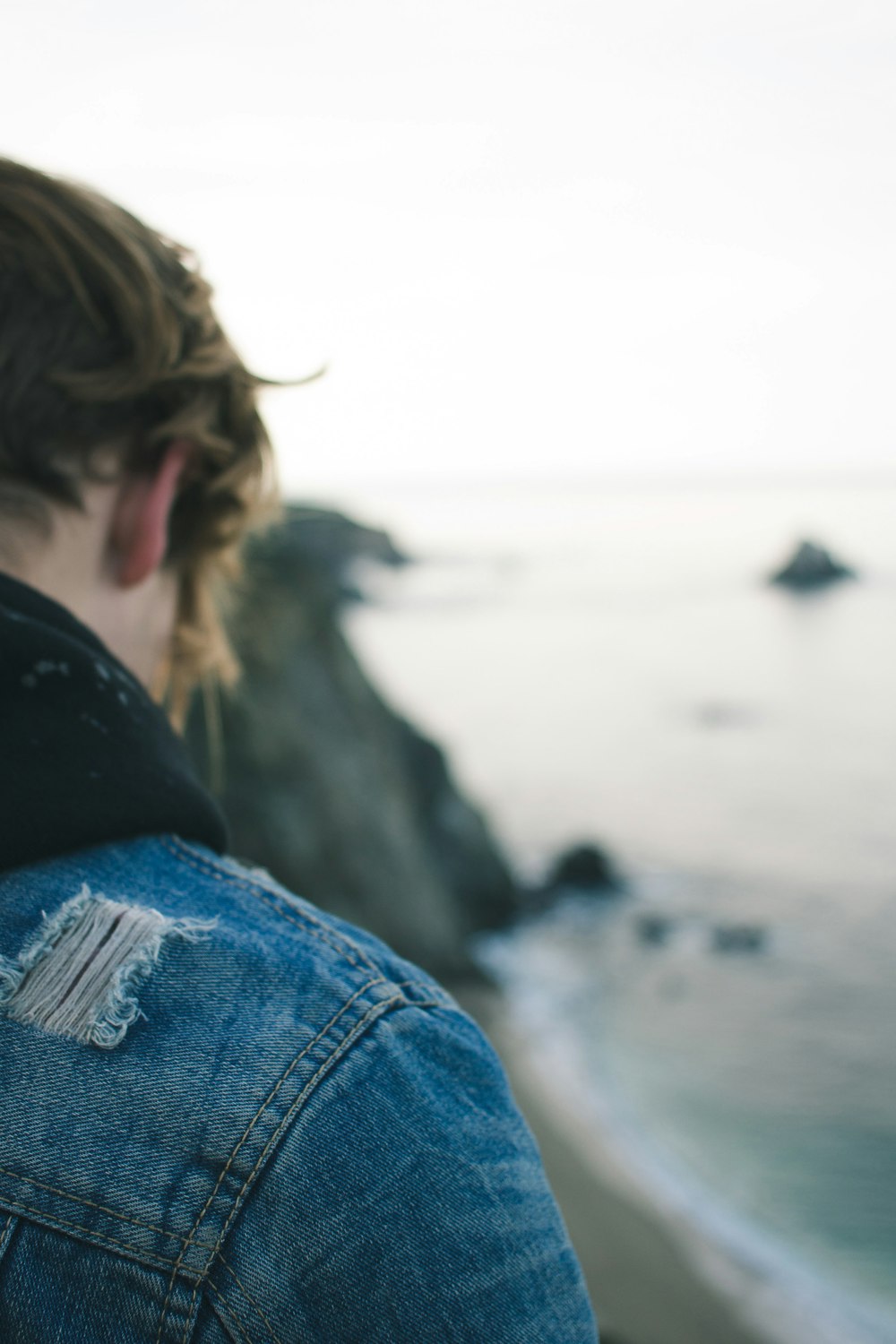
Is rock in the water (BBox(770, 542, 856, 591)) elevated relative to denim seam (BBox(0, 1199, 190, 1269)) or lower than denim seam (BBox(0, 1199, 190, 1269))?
lower

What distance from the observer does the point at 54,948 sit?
3.83ft

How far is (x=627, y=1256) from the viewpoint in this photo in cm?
645

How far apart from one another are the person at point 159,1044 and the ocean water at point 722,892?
21.5ft

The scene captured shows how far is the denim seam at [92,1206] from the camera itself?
1048mm

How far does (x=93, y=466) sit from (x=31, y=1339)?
1.12 metres

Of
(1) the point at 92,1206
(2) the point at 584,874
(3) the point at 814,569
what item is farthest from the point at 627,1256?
(3) the point at 814,569

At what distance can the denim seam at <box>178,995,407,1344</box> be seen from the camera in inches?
41.2

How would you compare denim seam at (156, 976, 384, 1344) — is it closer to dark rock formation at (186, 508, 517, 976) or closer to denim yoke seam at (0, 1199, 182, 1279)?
denim yoke seam at (0, 1199, 182, 1279)

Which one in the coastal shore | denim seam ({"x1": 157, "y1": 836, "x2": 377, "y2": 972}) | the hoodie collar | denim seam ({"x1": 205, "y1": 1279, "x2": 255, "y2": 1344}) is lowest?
the coastal shore

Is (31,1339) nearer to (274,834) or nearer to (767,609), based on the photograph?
(274,834)

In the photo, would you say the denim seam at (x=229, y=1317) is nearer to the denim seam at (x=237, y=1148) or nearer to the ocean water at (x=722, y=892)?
the denim seam at (x=237, y=1148)

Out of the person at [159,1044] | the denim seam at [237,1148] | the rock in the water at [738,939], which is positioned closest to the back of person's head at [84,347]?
the person at [159,1044]

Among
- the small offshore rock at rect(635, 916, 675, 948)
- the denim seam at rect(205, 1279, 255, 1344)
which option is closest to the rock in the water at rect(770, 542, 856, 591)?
the small offshore rock at rect(635, 916, 675, 948)

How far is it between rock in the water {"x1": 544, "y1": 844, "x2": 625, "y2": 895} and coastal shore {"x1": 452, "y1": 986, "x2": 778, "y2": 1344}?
515cm
